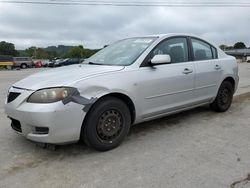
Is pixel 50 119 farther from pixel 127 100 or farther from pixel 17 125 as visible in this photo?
pixel 127 100

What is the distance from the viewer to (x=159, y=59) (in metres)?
4.06

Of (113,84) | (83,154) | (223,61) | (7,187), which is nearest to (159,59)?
(113,84)

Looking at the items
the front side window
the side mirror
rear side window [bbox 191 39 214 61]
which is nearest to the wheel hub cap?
the side mirror

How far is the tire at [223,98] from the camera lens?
18.2 ft

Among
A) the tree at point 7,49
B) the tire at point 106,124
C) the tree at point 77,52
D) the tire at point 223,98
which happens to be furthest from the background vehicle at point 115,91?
the tree at point 7,49

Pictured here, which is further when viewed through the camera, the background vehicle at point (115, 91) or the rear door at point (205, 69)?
the rear door at point (205, 69)

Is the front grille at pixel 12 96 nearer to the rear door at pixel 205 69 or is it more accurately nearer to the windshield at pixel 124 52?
the windshield at pixel 124 52

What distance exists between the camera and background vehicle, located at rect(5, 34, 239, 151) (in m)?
3.33

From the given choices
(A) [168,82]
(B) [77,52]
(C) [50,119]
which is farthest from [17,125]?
(B) [77,52]

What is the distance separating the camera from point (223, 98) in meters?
5.65

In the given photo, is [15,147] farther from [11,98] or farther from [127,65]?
[127,65]

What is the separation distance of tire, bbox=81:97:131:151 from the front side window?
3.68 ft

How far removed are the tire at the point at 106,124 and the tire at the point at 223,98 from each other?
7.82ft

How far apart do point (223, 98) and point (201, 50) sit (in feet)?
3.72
